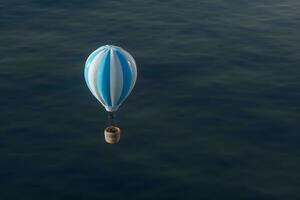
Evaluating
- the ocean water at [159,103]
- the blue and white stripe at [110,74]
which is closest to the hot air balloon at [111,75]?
the blue and white stripe at [110,74]

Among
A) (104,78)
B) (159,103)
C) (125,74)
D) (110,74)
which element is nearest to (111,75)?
(110,74)

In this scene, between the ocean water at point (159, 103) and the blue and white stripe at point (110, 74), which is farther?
the ocean water at point (159, 103)

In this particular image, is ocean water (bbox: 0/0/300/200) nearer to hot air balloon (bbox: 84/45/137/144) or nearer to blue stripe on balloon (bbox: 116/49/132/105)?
hot air balloon (bbox: 84/45/137/144)

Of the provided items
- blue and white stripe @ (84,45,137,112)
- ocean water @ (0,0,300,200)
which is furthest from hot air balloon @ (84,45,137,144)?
ocean water @ (0,0,300,200)

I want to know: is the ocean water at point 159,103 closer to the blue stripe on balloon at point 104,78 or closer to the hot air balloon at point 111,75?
the hot air balloon at point 111,75

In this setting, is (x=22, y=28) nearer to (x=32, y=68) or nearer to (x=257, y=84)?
(x=32, y=68)

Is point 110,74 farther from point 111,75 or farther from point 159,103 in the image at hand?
point 159,103
